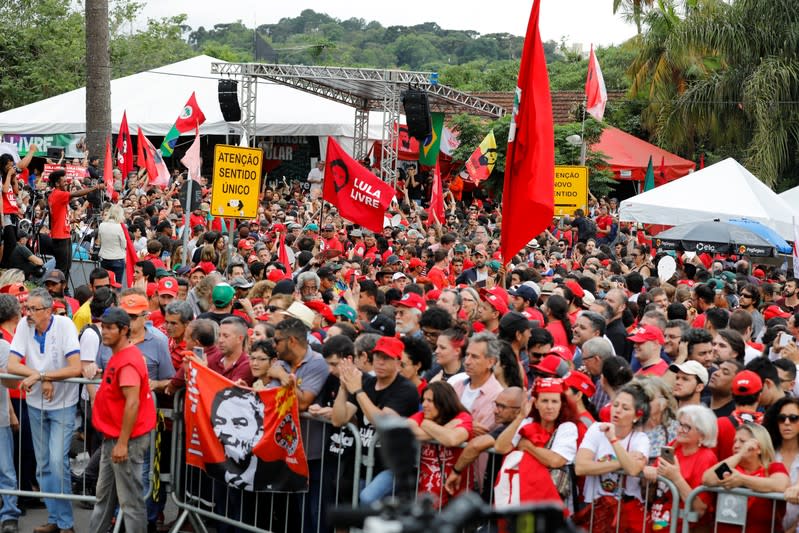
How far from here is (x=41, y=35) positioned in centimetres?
A: 4522

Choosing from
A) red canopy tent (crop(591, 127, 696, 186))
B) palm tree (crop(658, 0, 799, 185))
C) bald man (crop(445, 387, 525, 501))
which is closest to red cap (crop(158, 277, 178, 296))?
bald man (crop(445, 387, 525, 501))

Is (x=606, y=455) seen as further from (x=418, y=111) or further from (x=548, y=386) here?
(x=418, y=111)

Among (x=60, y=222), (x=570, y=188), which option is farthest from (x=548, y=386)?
(x=570, y=188)

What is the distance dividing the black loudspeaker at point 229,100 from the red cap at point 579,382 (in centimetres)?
2502

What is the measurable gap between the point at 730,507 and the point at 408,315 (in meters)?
3.74

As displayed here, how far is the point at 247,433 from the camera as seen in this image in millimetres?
6973

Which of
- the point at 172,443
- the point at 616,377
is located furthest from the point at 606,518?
the point at 172,443

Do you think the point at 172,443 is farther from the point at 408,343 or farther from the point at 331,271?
the point at 331,271

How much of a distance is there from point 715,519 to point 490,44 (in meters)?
116

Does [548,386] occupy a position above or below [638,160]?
below

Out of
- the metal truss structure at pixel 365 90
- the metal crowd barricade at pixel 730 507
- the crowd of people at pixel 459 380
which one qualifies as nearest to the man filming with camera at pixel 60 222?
the crowd of people at pixel 459 380

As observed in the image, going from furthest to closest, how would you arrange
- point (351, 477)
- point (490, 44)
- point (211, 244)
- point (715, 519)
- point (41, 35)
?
point (490, 44)
point (41, 35)
point (211, 244)
point (351, 477)
point (715, 519)

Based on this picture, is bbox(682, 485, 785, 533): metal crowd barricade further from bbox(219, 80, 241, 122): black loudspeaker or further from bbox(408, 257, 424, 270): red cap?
bbox(219, 80, 241, 122): black loudspeaker

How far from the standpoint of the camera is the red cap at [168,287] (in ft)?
32.2
